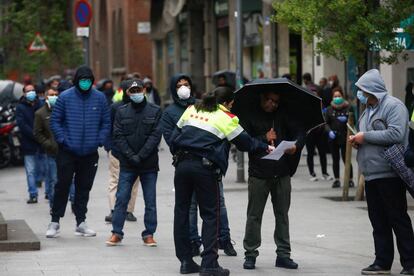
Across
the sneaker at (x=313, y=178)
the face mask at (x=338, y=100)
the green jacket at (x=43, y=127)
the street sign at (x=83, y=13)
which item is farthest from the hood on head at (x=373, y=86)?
the street sign at (x=83, y=13)

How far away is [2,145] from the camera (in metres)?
27.0

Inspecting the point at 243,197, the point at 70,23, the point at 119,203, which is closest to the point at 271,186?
the point at 119,203

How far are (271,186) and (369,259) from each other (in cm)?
142

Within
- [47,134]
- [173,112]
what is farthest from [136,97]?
[47,134]

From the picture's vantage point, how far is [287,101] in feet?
39.5

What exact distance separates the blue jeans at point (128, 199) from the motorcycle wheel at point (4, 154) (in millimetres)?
13497

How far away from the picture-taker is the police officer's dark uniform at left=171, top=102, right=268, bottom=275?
11.4m

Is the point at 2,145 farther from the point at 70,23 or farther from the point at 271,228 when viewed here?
the point at 70,23

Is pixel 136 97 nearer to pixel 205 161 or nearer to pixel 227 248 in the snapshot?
pixel 227 248

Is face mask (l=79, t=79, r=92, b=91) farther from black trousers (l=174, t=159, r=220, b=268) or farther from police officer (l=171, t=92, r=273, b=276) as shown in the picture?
black trousers (l=174, t=159, r=220, b=268)

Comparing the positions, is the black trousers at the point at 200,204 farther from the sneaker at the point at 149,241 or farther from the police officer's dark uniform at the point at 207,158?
the sneaker at the point at 149,241

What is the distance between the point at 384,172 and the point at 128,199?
3.40 m

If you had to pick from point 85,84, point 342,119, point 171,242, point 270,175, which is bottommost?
point 171,242

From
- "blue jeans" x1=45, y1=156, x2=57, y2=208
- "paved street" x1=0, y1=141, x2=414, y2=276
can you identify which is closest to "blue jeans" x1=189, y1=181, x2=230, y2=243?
"paved street" x1=0, y1=141, x2=414, y2=276
